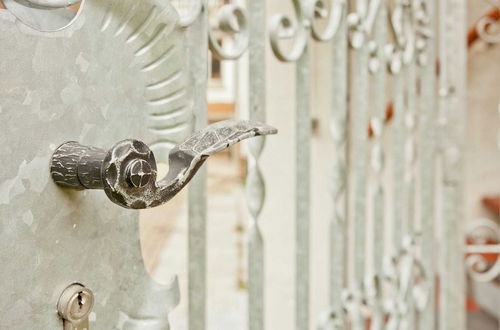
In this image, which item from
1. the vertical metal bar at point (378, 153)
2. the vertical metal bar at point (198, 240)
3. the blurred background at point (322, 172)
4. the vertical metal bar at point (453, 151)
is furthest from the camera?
the blurred background at point (322, 172)

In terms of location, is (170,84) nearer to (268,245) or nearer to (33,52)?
(33,52)

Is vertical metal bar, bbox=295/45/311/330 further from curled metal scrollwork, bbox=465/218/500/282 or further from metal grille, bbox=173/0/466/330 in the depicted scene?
curled metal scrollwork, bbox=465/218/500/282

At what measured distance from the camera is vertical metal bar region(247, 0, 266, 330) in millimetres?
571

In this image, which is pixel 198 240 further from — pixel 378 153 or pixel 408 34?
pixel 408 34

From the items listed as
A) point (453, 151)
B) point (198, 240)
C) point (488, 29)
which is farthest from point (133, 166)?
point (488, 29)

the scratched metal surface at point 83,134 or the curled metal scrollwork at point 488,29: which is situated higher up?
the curled metal scrollwork at point 488,29

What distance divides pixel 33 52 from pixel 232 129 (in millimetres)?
147

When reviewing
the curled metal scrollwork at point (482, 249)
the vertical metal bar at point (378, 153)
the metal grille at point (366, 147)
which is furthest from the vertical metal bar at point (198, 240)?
the curled metal scrollwork at point (482, 249)

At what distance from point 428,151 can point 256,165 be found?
56 centimetres

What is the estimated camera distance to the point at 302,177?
66 centimetres

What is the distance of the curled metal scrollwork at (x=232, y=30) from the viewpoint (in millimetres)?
520

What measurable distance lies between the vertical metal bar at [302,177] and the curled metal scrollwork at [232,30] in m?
0.12

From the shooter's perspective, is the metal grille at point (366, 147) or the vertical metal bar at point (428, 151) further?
the vertical metal bar at point (428, 151)

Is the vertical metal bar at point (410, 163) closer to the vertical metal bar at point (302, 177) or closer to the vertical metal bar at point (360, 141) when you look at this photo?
the vertical metal bar at point (360, 141)
